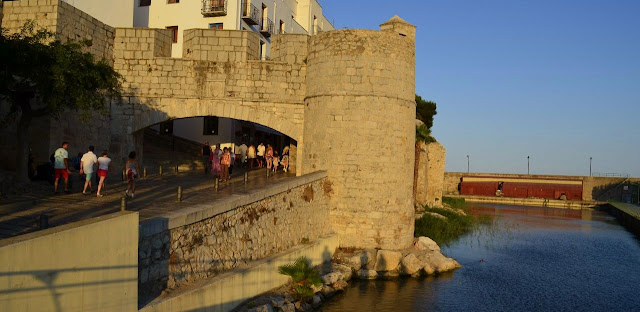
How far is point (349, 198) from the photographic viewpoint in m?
15.7

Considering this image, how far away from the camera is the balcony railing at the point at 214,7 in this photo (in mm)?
29625

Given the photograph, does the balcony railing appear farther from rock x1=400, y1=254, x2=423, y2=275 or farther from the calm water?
rock x1=400, y1=254, x2=423, y2=275

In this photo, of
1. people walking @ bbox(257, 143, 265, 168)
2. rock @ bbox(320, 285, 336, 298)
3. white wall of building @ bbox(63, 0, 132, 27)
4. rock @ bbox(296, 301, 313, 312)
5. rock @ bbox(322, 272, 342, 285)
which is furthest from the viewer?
white wall of building @ bbox(63, 0, 132, 27)

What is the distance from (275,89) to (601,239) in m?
19.5

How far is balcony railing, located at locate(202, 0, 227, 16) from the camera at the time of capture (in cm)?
2962

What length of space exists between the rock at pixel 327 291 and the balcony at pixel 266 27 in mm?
22434

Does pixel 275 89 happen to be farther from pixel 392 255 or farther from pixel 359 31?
pixel 392 255

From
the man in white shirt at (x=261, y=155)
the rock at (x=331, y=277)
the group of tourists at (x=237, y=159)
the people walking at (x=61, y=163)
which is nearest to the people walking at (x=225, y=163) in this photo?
the group of tourists at (x=237, y=159)

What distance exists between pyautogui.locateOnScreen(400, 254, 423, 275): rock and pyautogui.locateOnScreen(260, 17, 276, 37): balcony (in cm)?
2088

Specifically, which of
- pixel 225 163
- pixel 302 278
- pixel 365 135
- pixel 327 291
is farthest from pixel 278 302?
pixel 365 135

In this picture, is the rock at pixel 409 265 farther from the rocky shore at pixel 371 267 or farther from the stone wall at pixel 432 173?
the stone wall at pixel 432 173

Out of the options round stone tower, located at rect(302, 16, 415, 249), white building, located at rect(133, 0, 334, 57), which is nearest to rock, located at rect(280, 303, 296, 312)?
round stone tower, located at rect(302, 16, 415, 249)

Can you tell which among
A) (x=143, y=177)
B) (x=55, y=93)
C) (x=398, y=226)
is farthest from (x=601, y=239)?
(x=55, y=93)

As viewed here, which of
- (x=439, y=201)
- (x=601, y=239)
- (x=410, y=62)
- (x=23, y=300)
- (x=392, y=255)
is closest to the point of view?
(x=23, y=300)
